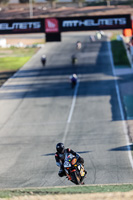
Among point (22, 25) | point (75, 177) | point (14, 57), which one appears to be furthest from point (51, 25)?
point (14, 57)

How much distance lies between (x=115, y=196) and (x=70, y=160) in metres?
2.03

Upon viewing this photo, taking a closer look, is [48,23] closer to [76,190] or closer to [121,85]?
[121,85]

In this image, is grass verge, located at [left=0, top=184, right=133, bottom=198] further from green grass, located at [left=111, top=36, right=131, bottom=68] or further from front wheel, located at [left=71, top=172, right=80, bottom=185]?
green grass, located at [left=111, top=36, right=131, bottom=68]

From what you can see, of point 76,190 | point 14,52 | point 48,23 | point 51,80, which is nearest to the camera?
point 76,190

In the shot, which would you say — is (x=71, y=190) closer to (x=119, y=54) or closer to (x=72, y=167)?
(x=72, y=167)

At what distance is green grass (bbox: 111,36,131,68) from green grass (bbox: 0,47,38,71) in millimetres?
13575

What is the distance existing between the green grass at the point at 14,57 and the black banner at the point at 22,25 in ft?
80.2

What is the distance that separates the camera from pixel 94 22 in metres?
33.5

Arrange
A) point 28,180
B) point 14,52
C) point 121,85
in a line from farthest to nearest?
1. point 14,52
2. point 121,85
3. point 28,180

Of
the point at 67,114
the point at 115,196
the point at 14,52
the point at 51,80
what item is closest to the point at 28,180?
the point at 115,196

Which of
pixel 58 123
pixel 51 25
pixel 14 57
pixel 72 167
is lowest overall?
pixel 14 57

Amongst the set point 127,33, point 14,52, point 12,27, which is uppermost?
point 12,27

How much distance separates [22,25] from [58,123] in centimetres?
842

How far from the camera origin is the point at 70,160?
43.5 feet
